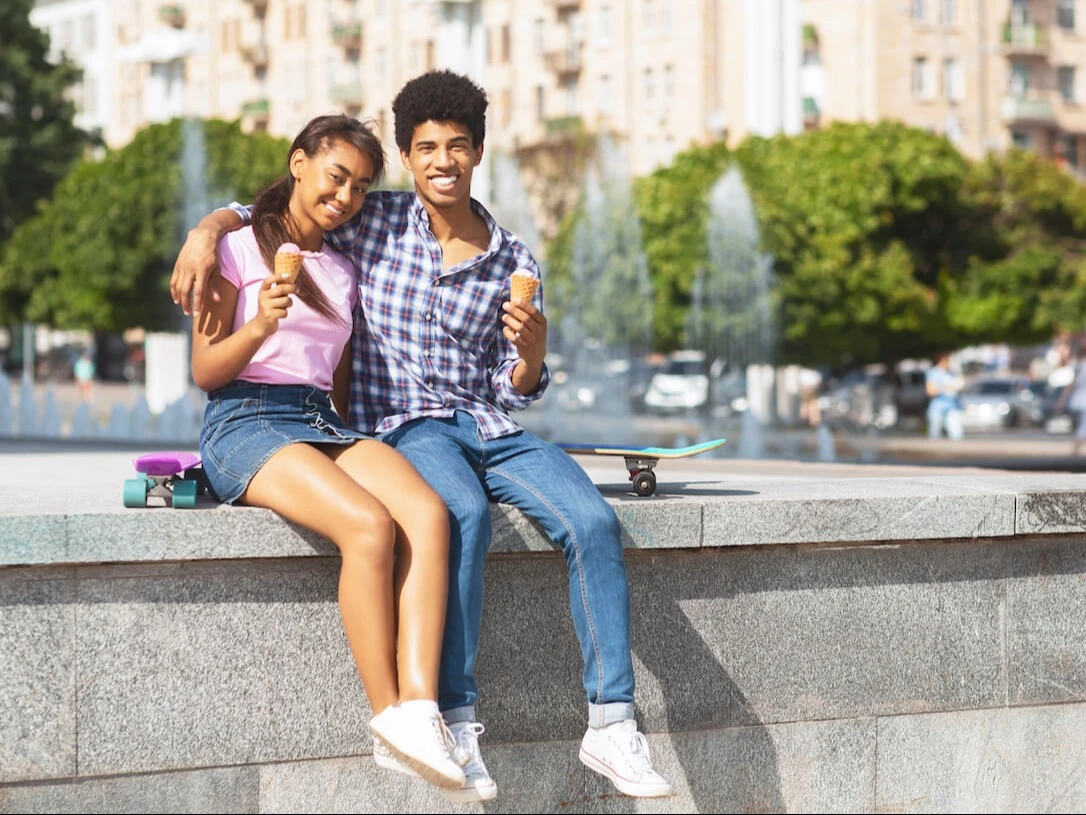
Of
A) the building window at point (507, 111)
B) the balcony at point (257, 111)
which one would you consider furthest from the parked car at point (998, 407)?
the balcony at point (257, 111)

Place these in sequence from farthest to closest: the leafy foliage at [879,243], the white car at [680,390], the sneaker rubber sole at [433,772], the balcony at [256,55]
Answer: the balcony at [256,55] < the white car at [680,390] < the leafy foliage at [879,243] < the sneaker rubber sole at [433,772]

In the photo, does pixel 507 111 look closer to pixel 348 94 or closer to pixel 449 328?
pixel 348 94

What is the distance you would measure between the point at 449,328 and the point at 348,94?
67.4 meters

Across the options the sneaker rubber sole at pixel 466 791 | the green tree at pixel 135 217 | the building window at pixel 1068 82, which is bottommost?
the sneaker rubber sole at pixel 466 791

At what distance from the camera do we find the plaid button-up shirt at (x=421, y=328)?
5402 millimetres

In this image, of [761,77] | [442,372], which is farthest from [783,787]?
[761,77]

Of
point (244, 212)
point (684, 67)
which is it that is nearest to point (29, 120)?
point (684, 67)

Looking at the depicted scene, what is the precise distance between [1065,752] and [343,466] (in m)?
2.64

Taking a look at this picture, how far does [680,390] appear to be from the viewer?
40625mm

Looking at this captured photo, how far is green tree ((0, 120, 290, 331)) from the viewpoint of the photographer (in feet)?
149

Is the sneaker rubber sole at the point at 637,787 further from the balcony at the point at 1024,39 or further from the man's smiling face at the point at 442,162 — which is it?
the balcony at the point at 1024,39

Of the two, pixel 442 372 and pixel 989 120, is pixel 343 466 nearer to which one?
pixel 442 372

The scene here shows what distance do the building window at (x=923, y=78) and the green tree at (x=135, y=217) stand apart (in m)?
21.8

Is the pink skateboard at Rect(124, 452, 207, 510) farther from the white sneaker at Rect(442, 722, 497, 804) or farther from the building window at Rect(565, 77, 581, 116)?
the building window at Rect(565, 77, 581, 116)
